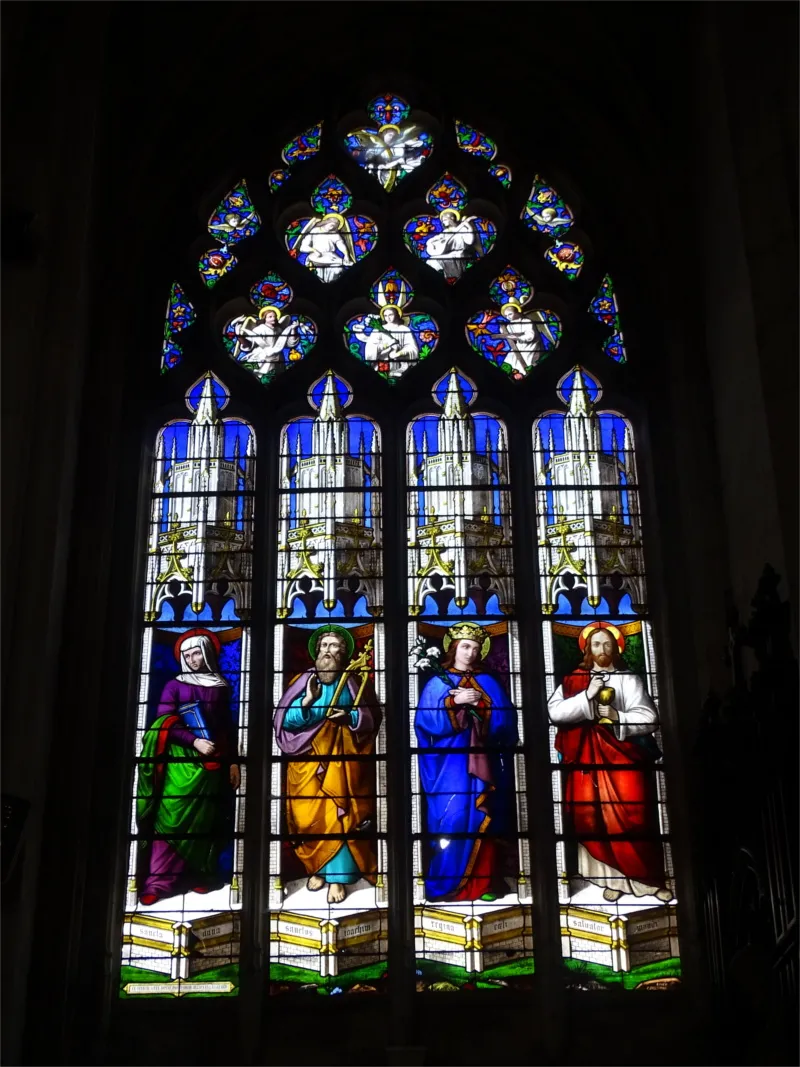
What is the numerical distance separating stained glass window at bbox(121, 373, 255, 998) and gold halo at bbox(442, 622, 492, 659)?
123cm

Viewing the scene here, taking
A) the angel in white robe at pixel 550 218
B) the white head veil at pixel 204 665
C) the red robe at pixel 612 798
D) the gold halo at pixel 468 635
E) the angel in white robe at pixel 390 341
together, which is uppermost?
the angel in white robe at pixel 550 218

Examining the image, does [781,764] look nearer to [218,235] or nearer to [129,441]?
[129,441]

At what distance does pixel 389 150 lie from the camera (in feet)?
41.8

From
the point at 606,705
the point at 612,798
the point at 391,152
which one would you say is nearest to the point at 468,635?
the point at 606,705

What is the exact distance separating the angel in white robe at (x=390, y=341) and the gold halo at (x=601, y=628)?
7.46 ft

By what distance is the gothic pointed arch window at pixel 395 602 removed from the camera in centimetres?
971

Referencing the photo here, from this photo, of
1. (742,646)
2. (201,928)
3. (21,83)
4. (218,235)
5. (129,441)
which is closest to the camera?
(742,646)

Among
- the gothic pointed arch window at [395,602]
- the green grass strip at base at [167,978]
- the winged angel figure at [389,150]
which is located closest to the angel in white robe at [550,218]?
the gothic pointed arch window at [395,602]

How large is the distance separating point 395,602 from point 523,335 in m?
2.32

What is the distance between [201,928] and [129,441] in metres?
3.29

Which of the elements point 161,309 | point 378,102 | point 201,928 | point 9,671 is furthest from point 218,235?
point 201,928

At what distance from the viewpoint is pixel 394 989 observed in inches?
371

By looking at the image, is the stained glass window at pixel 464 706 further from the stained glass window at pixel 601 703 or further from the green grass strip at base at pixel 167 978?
the green grass strip at base at pixel 167 978

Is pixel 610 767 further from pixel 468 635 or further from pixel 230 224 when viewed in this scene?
pixel 230 224
